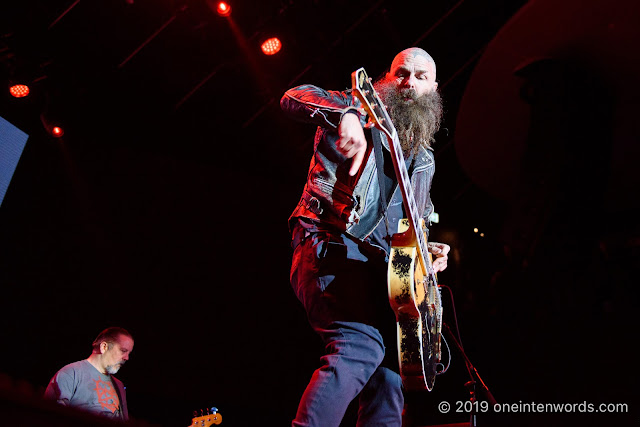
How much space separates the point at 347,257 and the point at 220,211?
407cm

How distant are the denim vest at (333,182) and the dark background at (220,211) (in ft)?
4.90

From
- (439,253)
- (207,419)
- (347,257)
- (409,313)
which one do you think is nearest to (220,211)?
(207,419)

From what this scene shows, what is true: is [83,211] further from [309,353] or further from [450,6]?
[450,6]

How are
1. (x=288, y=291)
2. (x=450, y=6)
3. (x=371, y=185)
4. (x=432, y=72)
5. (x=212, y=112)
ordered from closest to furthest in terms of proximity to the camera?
→ (x=371, y=185) → (x=432, y=72) → (x=450, y=6) → (x=212, y=112) → (x=288, y=291)

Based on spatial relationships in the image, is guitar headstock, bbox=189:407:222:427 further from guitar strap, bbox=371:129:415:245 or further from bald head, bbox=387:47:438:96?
bald head, bbox=387:47:438:96

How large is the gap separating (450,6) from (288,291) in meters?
3.41

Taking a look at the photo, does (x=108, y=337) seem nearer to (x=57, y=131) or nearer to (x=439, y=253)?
(x=57, y=131)

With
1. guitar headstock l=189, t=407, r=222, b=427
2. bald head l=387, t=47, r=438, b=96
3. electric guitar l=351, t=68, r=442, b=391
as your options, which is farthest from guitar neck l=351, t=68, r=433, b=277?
guitar headstock l=189, t=407, r=222, b=427

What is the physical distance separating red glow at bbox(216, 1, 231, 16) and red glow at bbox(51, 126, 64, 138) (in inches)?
80.5

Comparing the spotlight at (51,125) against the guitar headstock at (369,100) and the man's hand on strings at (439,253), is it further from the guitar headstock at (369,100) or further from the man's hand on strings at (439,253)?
the guitar headstock at (369,100)

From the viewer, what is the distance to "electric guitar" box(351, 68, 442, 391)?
206 centimetres

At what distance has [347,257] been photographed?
2201mm

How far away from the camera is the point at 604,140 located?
2.71m

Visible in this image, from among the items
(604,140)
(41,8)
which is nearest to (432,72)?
(604,140)
